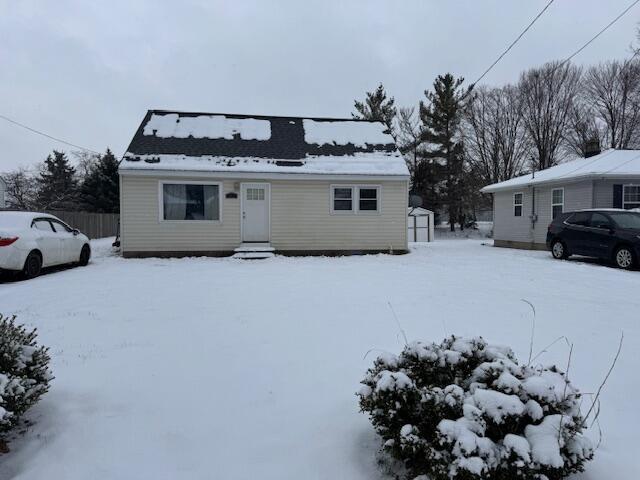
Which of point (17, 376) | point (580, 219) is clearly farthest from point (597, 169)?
point (17, 376)

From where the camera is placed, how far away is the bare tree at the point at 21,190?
3619 centimetres

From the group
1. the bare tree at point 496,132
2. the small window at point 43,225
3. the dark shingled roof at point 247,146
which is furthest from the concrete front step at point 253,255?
the bare tree at point 496,132

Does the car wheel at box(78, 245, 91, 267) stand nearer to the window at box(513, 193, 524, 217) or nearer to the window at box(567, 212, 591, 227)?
the window at box(567, 212, 591, 227)

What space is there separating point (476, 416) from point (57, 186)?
45.6 m

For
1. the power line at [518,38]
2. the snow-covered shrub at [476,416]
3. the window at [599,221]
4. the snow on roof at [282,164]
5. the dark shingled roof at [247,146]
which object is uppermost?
the power line at [518,38]

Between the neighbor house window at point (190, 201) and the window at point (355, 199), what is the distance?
398 centimetres

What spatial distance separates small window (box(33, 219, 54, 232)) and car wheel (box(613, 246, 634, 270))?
1455 centimetres

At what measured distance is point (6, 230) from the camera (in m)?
8.22

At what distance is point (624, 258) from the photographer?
1038 centimetres

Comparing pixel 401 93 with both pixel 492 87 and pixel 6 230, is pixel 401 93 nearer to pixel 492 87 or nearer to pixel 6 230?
pixel 492 87

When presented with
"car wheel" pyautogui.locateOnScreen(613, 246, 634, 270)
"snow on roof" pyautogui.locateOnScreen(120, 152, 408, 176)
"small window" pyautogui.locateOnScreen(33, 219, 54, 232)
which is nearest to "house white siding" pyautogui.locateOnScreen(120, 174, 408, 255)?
"snow on roof" pyautogui.locateOnScreen(120, 152, 408, 176)

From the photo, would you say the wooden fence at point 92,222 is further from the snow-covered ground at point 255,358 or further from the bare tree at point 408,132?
the bare tree at point 408,132

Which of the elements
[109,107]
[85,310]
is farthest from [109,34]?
[85,310]

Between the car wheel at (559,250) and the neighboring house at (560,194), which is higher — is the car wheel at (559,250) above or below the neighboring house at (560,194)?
below
